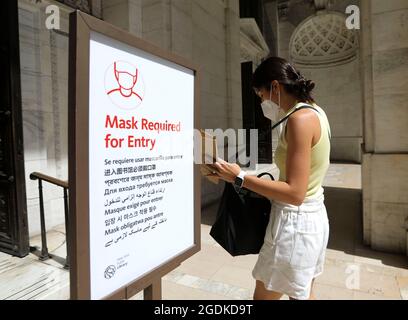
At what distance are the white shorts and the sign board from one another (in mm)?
491

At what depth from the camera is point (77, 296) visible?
112 centimetres

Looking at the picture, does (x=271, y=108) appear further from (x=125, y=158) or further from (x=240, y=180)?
(x=125, y=158)

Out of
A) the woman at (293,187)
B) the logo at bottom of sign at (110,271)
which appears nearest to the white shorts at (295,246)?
the woman at (293,187)

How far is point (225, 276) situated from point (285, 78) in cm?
241

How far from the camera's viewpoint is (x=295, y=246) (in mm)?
1538

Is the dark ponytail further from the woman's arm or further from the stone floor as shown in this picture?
the stone floor

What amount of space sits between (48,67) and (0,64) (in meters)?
1.04

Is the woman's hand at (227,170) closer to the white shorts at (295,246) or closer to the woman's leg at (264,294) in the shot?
the white shorts at (295,246)

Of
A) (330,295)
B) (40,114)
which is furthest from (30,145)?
(330,295)

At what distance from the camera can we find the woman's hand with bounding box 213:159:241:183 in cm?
160

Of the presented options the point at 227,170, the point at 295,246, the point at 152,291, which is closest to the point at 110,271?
the point at 152,291

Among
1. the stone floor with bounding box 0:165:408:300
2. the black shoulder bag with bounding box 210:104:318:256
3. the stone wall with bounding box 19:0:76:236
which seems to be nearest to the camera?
the black shoulder bag with bounding box 210:104:318:256

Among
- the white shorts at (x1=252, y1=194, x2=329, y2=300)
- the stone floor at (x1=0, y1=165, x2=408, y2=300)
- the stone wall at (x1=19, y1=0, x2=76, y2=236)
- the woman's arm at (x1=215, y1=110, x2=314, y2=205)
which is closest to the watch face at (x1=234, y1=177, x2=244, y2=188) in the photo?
the woman's arm at (x1=215, y1=110, x2=314, y2=205)

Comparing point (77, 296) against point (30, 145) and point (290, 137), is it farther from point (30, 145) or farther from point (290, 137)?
point (30, 145)
